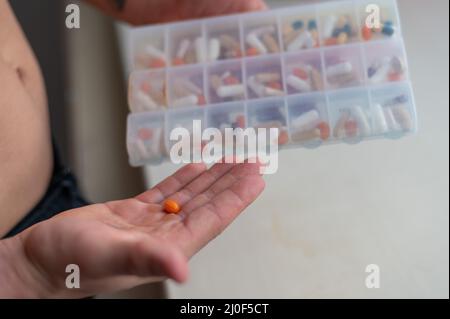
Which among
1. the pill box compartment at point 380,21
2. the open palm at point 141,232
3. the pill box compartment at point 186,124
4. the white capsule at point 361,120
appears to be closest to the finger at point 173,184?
the open palm at point 141,232

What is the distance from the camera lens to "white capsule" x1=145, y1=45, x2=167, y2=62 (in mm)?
824

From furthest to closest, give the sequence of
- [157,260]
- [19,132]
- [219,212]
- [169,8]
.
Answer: [169,8] < [19,132] < [219,212] < [157,260]

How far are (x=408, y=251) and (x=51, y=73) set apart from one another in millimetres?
858

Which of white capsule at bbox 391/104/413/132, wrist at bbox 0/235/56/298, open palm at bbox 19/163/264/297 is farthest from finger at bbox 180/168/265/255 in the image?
white capsule at bbox 391/104/413/132

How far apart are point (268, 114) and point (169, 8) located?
0.86ft

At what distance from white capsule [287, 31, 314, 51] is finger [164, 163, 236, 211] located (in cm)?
27

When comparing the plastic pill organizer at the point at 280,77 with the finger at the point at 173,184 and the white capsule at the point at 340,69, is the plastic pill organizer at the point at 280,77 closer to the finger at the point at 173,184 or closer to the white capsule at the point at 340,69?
the white capsule at the point at 340,69

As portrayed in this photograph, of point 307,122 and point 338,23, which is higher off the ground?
point 338,23

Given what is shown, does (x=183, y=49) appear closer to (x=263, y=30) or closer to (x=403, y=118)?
(x=263, y=30)

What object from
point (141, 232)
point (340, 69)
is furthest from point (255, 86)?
point (141, 232)

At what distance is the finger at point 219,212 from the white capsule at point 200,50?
0.30 m

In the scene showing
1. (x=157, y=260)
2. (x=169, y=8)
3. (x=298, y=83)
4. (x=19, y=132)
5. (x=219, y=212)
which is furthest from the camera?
(x=169, y=8)

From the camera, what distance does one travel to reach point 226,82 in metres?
0.79

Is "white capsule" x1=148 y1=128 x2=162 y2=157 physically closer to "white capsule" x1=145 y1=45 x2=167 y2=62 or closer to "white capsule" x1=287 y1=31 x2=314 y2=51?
"white capsule" x1=145 y1=45 x2=167 y2=62
